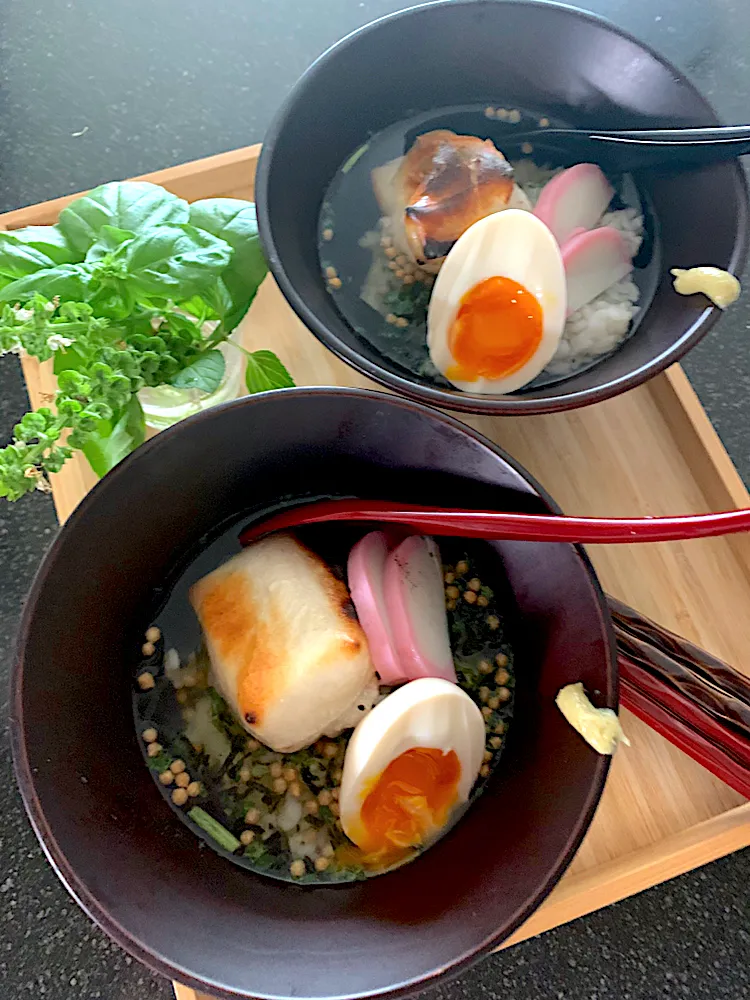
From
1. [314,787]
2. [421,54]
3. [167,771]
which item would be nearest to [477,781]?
[314,787]

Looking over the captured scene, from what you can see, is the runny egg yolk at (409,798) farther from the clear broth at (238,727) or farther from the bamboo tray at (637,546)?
the bamboo tray at (637,546)

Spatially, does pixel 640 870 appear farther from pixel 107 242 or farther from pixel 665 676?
pixel 107 242

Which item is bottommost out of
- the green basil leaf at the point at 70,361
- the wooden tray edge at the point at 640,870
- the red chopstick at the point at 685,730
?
the wooden tray edge at the point at 640,870

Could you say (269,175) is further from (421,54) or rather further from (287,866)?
(287,866)

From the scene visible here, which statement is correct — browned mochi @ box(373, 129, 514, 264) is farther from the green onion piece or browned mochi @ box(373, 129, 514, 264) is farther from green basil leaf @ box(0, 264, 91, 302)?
the green onion piece

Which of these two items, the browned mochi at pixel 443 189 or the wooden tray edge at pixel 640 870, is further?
the browned mochi at pixel 443 189

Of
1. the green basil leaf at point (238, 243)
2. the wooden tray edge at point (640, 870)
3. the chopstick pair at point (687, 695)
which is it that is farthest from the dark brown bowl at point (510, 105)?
the wooden tray edge at point (640, 870)

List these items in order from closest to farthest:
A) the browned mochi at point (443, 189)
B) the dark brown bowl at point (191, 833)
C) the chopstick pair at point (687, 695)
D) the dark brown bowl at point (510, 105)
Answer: the dark brown bowl at point (191, 833) < the chopstick pair at point (687, 695) < the dark brown bowl at point (510, 105) < the browned mochi at point (443, 189)

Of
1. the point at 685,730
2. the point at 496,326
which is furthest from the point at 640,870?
the point at 496,326
